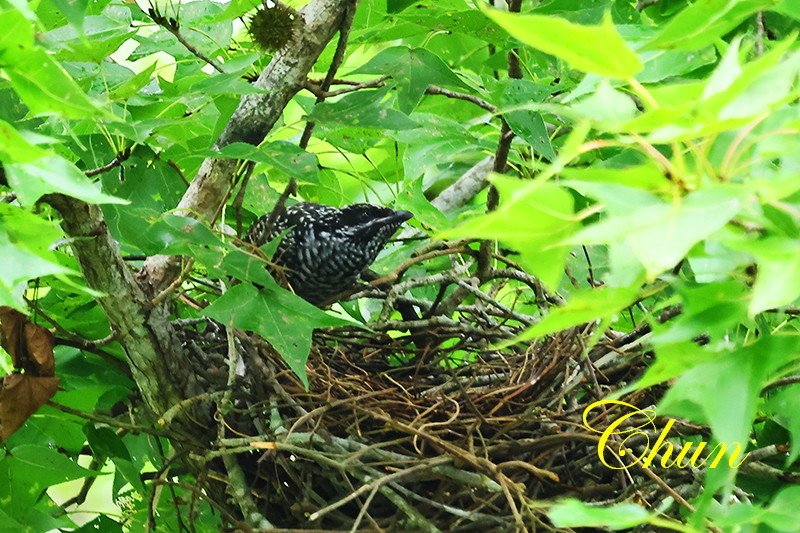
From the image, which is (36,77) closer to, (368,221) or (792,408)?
(792,408)

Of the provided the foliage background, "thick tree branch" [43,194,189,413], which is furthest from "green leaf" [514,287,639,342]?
"thick tree branch" [43,194,189,413]

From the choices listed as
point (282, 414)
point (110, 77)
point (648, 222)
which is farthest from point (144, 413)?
point (648, 222)

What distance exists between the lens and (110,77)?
1906 mm

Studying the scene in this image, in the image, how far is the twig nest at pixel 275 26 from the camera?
176 centimetres

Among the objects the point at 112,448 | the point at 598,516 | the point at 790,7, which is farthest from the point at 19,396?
the point at 790,7

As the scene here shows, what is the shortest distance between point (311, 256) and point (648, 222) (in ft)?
5.15

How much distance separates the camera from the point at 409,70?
6.18ft

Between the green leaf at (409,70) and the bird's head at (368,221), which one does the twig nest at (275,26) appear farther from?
the bird's head at (368,221)

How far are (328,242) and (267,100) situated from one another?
0.50m

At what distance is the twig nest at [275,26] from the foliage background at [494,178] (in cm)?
6

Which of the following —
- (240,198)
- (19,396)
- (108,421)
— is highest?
(240,198)

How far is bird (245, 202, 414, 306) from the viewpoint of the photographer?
7.29 ft

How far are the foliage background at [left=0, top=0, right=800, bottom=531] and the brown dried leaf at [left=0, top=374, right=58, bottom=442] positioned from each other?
0.12m

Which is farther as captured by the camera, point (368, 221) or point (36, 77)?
point (368, 221)
